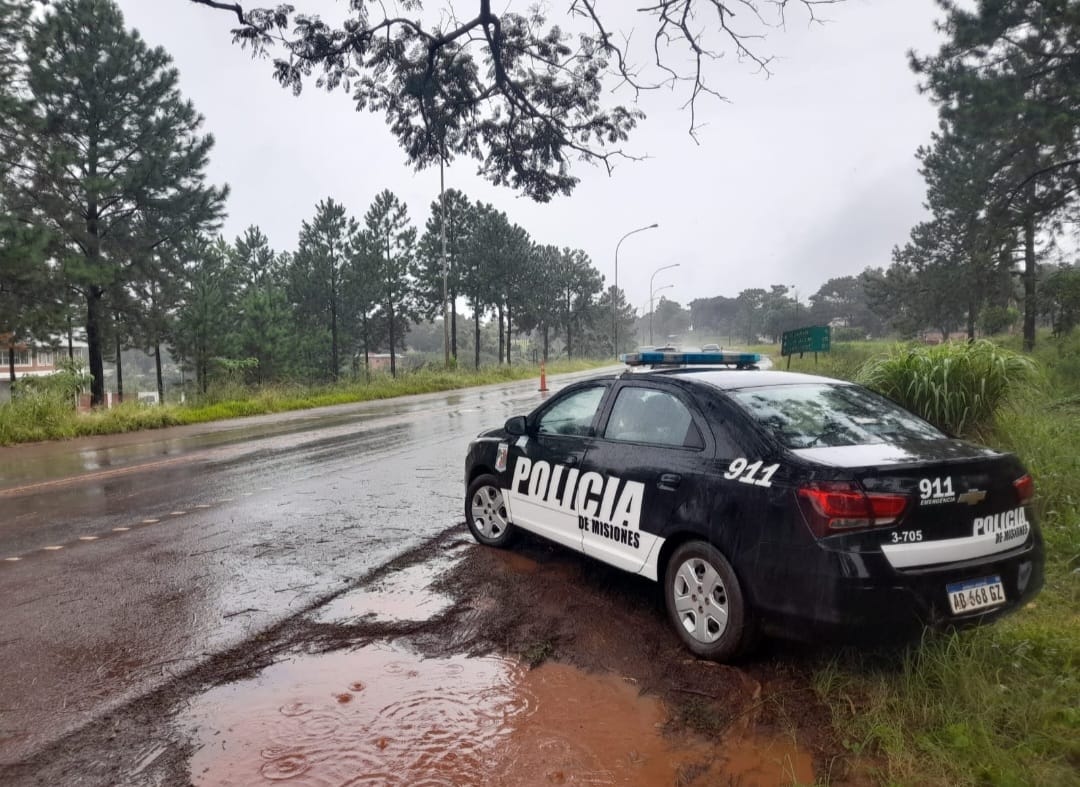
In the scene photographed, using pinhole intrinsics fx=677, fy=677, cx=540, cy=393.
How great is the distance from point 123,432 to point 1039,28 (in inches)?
820

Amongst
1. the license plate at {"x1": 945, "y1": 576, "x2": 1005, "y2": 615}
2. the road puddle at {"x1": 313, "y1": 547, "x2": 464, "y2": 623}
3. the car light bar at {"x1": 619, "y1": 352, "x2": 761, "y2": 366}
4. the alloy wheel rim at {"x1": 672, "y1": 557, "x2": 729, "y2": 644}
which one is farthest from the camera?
the car light bar at {"x1": 619, "y1": 352, "x2": 761, "y2": 366}

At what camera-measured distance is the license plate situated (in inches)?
119

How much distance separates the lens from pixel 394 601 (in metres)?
4.41

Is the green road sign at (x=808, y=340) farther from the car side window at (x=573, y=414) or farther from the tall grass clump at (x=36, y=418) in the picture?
the tall grass clump at (x=36, y=418)

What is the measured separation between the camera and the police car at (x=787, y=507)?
2936mm

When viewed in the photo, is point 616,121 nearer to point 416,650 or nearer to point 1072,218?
point 416,650

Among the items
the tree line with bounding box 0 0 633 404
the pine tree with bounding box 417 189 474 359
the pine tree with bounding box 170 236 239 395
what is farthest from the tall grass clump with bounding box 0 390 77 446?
the pine tree with bounding box 417 189 474 359

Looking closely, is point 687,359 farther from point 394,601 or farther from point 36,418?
point 36,418

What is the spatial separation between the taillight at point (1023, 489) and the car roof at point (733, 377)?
1.17 meters

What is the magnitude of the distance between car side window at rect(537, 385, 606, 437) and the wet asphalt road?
66.9 inches

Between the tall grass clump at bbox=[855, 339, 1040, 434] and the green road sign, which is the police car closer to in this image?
the tall grass clump at bbox=[855, 339, 1040, 434]

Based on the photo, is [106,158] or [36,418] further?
[106,158]

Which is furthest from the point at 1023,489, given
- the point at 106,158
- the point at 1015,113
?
the point at 106,158

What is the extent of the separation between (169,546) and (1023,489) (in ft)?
19.6
